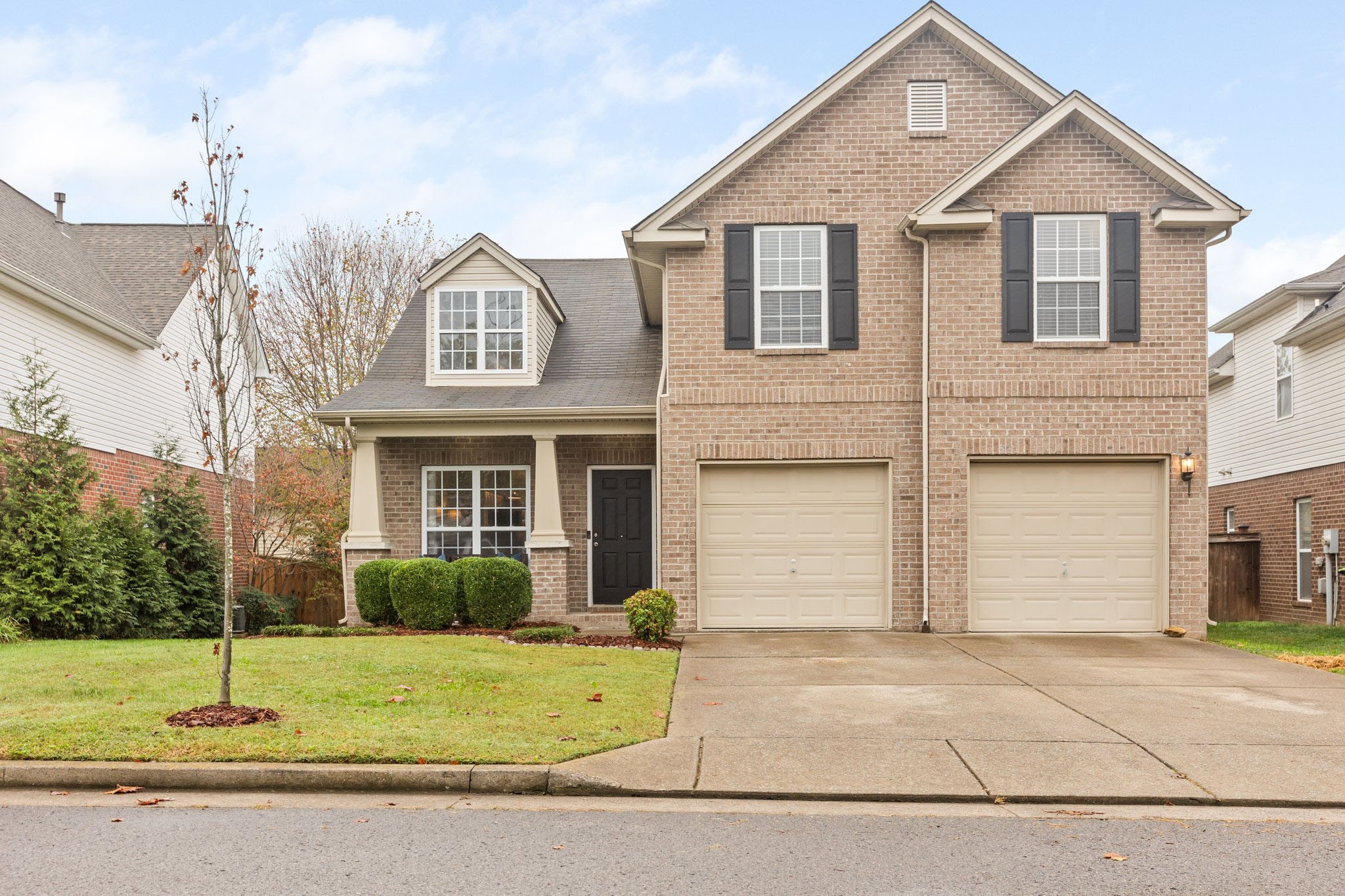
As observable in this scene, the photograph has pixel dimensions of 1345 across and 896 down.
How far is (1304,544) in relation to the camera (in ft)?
64.8

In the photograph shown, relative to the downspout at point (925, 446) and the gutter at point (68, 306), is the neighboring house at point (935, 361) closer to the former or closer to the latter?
the downspout at point (925, 446)

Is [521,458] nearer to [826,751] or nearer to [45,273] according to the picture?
[45,273]

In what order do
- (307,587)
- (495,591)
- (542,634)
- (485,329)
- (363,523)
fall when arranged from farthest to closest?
(307,587) < (485,329) < (363,523) < (495,591) < (542,634)

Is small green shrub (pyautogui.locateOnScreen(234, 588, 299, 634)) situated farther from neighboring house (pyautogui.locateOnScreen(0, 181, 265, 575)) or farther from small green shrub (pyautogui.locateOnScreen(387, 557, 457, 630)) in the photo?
small green shrub (pyautogui.locateOnScreen(387, 557, 457, 630))

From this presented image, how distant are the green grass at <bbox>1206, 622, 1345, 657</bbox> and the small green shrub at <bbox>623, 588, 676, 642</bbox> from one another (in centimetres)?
686

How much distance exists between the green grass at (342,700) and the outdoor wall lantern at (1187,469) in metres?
7.04

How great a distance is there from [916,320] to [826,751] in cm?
840

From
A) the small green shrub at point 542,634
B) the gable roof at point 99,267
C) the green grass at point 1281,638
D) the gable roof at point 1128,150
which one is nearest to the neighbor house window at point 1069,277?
the gable roof at point 1128,150

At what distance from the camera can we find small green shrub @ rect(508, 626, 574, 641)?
12.9 meters

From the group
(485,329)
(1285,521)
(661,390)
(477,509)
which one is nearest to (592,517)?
(477,509)

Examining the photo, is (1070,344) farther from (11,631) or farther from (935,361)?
(11,631)

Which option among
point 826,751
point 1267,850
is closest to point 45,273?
point 826,751

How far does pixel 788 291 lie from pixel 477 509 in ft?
19.8

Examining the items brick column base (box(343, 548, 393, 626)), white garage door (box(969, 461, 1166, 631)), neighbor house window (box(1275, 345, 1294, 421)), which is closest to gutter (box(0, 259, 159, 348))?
brick column base (box(343, 548, 393, 626))
